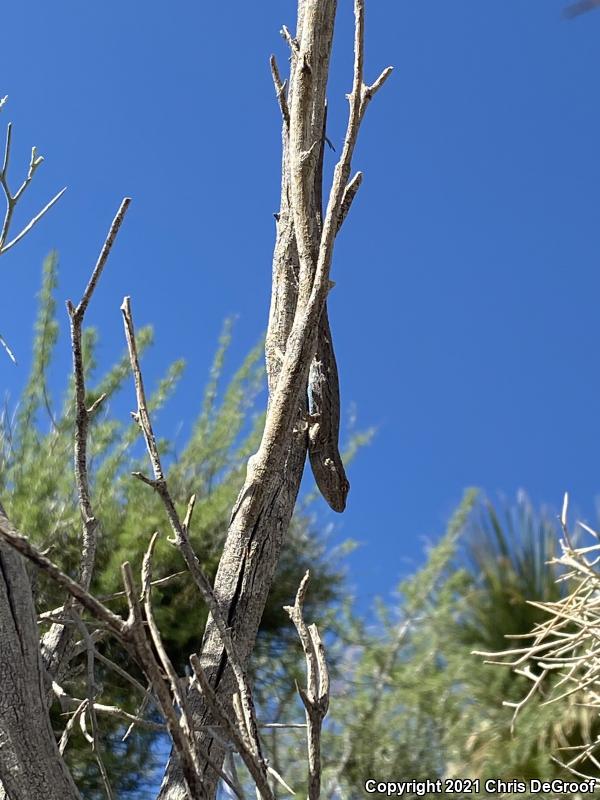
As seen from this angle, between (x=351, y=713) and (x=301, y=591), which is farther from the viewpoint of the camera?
(x=351, y=713)

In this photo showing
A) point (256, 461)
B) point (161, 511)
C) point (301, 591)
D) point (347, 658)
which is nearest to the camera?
point (301, 591)

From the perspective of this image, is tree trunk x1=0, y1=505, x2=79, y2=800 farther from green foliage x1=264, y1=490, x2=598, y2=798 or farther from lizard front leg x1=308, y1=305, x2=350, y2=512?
green foliage x1=264, y1=490, x2=598, y2=798

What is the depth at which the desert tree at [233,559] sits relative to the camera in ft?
1.87

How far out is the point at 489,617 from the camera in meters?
2.54

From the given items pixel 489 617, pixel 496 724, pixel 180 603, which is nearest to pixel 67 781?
pixel 180 603

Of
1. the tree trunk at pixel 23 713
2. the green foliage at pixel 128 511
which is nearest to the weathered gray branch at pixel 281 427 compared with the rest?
the tree trunk at pixel 23 713

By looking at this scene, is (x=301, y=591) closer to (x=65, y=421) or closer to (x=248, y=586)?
(x=248, y=586)

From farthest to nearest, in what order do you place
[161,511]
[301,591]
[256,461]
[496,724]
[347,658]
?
[347,658] < [161,511] < [496,724] < [256,461] < [301,591]

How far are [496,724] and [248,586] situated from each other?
1.64 m

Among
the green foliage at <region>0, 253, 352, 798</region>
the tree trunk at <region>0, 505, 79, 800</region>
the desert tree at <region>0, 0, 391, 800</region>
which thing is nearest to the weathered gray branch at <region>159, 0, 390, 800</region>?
the desert tree at <region>0, 0, 391, 800</region>

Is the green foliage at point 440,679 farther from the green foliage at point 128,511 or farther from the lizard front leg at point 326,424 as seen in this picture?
the lizard front leg at point 326,424

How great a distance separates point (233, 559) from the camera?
929mm

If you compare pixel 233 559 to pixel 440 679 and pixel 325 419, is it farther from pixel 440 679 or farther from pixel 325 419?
pixel 440 679

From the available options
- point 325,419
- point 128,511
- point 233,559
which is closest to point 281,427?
point 233,559
